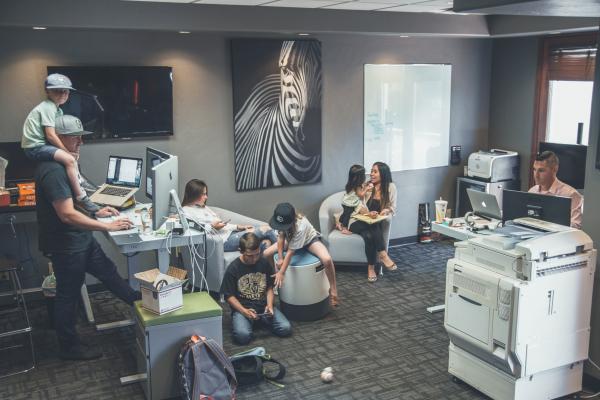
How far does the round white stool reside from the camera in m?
5.16

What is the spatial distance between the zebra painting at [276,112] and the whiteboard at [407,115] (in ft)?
2.27

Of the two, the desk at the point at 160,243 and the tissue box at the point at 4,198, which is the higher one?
the tissue box at the point at 4,198

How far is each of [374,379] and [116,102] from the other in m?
3.25

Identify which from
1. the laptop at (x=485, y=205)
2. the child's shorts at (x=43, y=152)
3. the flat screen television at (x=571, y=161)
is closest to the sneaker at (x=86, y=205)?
the child's shorts at (x=43, y=152)

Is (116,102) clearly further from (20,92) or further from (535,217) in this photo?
(535,217)

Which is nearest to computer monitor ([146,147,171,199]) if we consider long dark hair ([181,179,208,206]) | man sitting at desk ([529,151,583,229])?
long dark hair ([181,179,208,206])

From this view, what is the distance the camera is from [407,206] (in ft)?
24.6

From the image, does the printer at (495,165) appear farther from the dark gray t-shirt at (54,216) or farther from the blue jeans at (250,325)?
the dark gray t-shirt at (54,216)

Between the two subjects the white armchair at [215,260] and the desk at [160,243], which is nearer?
the desk at [160,243]

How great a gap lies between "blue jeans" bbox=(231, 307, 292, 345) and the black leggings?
4.97 ft

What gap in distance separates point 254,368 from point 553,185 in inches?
106

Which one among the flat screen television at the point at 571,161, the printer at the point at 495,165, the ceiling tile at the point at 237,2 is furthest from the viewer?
the printer at the point at 495,165

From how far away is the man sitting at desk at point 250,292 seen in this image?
479 centimetres

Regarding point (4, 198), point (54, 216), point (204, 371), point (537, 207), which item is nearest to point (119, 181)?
point (4, 198)
